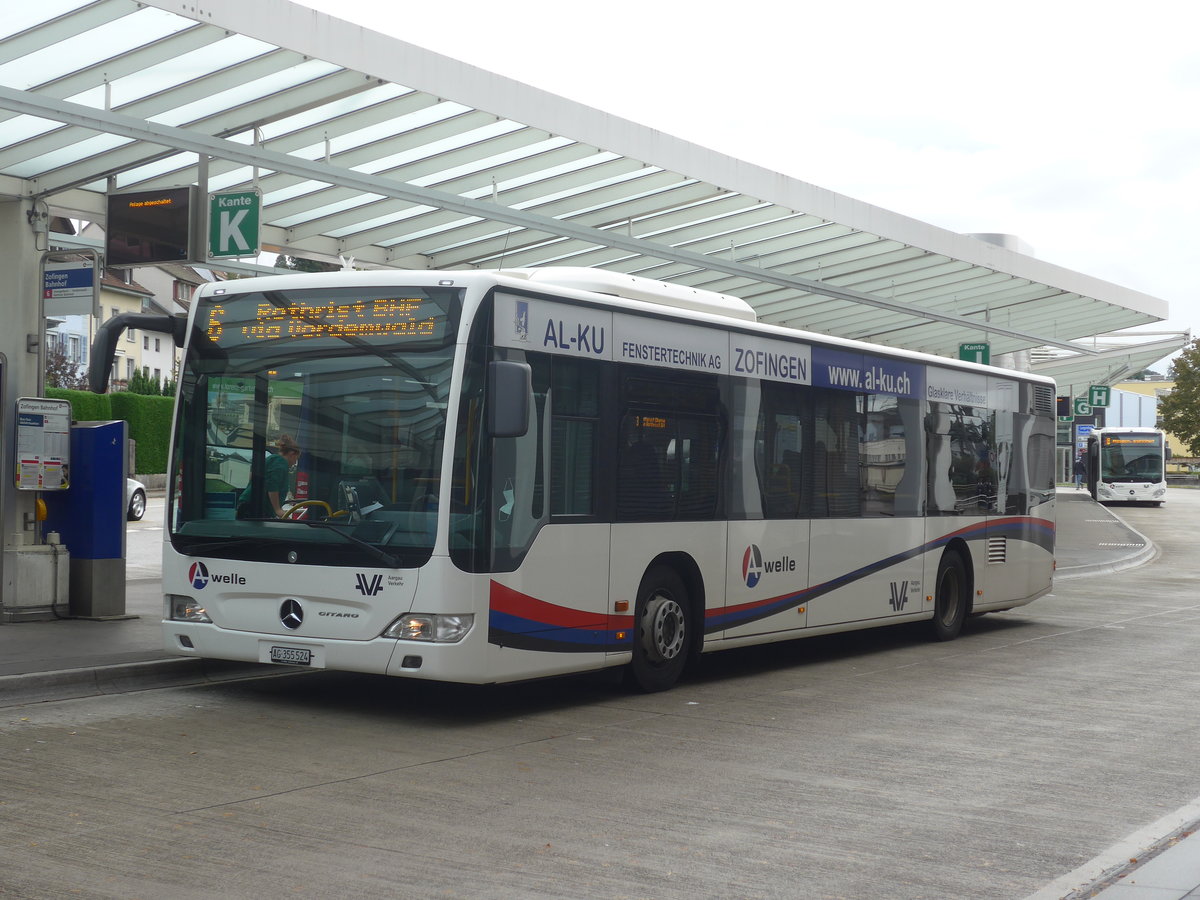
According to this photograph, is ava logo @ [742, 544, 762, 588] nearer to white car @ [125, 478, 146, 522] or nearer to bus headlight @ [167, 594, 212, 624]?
bus headlight @ [167, 594, 212, 624]

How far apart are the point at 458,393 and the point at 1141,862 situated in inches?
186

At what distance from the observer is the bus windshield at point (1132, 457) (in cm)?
5956

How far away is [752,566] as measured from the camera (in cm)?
1155

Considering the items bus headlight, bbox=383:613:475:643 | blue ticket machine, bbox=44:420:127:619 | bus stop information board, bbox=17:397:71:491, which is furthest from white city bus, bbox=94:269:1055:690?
blue ticket machine, bbox=44:420:127:619

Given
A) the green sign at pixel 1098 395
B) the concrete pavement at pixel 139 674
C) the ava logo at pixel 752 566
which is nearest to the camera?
the concrete pavement at pixel 139 674

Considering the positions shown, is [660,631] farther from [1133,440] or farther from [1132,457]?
[1132,457]

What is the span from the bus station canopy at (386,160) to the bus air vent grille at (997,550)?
5.05 meters

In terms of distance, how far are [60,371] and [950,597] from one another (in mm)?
51038

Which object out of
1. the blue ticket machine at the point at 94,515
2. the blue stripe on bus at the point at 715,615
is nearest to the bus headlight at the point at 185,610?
the blue stripe on bus at the point at 715,615

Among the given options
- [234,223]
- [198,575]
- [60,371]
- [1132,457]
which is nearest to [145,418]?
[60,371]

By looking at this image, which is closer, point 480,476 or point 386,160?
point 480,476

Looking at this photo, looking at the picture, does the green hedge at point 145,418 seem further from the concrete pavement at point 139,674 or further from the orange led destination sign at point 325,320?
the orange led destination sign at point 325,320

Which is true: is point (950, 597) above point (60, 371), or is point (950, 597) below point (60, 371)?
below

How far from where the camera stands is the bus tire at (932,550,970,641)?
14875 mm
